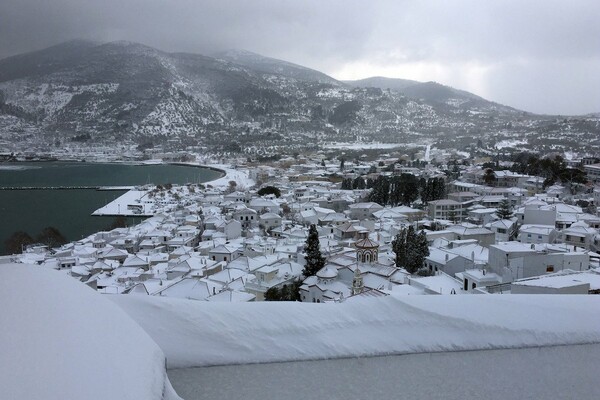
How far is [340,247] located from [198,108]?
45396mm

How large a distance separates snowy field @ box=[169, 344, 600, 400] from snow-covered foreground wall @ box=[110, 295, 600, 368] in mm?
15

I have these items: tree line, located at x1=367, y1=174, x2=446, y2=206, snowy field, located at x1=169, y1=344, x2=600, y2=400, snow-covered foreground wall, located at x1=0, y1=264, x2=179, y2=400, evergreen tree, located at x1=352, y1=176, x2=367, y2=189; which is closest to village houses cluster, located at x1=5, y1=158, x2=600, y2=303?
tree line, located at x1=367, y1=174, x2=446, y2=206

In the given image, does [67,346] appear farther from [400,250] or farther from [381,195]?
[381,195]

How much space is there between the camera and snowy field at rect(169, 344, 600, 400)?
67 cm

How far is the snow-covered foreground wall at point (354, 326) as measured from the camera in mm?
706

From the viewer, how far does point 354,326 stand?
782 millimetres

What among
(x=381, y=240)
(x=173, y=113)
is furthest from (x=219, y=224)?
(x=173, y=113)

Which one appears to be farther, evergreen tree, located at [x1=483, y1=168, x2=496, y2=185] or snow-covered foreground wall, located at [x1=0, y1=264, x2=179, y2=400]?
evergreen tree, located at [x1=483, y1=168, x2=496, y2=185]

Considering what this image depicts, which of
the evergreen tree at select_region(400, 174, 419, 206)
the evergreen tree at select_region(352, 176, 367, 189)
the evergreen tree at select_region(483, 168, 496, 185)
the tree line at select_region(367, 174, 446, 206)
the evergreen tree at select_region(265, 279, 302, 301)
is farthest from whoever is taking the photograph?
the evergreen tree at select_region(352, 176, 367, 189)

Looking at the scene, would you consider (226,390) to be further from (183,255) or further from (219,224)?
(219,224)

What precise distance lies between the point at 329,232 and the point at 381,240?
158 centimetres

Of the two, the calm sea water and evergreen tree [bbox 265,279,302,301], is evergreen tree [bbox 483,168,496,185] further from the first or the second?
evergreen tree [bbox 265,279,302,301]

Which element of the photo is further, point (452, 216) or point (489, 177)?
point (489, 177)

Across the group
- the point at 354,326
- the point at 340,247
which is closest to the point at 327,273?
the point at 340,247
